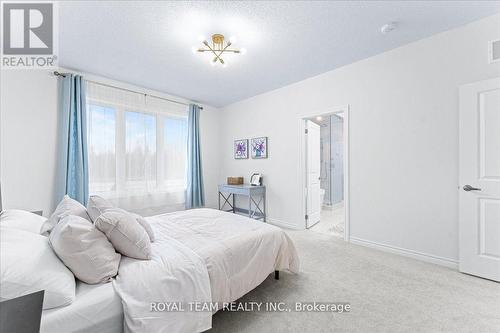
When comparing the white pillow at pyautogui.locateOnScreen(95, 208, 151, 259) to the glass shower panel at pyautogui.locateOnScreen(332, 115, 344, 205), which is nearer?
the white pillow at pyautogui.locateOnScreen(95, 208, 151, 259)

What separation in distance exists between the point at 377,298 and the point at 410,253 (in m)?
1.21

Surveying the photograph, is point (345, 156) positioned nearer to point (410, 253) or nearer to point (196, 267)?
point (410, 253)

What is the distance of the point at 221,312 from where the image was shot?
1.67 meters

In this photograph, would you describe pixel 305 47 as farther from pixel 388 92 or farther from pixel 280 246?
pixel 280 246

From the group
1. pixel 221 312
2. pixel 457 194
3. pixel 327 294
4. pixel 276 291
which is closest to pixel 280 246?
pixel 276 291

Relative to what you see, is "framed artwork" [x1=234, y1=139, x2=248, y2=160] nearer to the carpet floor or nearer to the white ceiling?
the white ceiling

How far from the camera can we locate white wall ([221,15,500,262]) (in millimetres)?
2361

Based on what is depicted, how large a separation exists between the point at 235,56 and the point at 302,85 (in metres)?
1.44

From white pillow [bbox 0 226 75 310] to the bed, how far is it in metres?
0.07

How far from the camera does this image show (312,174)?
4121mm

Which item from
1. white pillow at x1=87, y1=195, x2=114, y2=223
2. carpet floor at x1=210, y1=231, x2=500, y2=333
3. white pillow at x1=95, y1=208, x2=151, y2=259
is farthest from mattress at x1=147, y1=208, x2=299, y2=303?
white pillow at x1=87, y1=195, x2=114, y2=223

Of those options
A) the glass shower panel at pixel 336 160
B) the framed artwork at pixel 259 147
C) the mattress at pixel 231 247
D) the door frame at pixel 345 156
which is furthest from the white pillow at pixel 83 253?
the glass shower panel at pixel 336 160

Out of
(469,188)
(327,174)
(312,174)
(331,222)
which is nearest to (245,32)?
(312,174)
